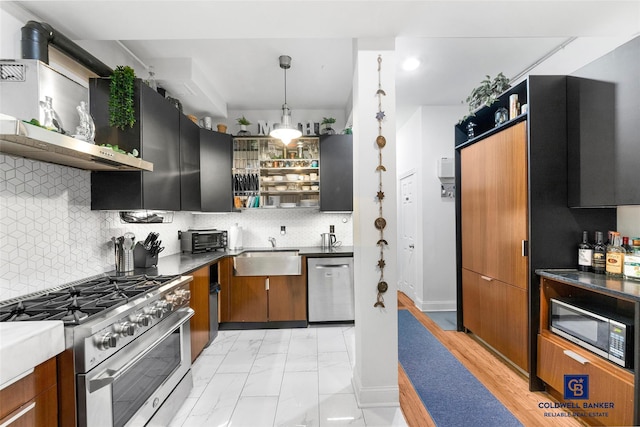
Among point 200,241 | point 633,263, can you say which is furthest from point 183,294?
point 633,263

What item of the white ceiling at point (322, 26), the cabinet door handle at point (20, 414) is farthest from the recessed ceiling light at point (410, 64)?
the cabinet door handle at point (20, 414)

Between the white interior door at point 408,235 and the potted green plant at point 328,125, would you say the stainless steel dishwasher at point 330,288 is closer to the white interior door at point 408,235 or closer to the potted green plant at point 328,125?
the white interior door at point 408,235

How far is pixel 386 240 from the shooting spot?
2.12m

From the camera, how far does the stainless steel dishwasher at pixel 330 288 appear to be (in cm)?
359

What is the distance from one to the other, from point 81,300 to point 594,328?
3110 mm

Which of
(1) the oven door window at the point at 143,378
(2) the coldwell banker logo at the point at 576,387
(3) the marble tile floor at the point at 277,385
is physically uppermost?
(1) the oven door window at the point at 143,378

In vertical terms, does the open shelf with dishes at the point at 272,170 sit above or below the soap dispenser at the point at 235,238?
above

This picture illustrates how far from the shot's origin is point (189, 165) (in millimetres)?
3160

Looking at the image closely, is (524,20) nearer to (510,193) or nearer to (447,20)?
(447,20)

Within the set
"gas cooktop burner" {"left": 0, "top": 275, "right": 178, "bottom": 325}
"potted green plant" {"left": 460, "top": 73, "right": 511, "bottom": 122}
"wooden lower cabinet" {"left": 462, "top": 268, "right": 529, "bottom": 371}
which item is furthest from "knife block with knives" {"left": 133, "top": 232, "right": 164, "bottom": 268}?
"potted green plant" {"left": 460, "top": 73, "right": 511, "bottom": 122}

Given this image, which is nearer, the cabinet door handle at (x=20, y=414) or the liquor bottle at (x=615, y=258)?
the cabinet door handle at (x=20, y=414)

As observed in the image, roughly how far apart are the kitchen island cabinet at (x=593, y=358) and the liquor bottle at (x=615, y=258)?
82 mm

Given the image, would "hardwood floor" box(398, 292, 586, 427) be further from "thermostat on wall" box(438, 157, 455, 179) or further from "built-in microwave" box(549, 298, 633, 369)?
"thermostat on wall" box(438, 157, 455, 179)

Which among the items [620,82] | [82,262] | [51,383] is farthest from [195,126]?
[620,82]
